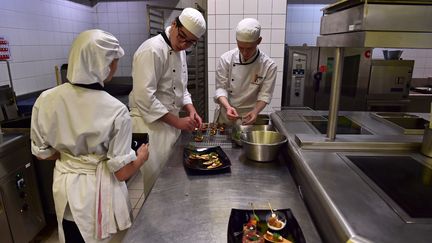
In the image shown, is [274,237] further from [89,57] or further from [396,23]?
[89,57]

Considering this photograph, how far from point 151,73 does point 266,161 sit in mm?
805

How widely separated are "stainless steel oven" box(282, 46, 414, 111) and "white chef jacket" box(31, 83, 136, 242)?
2690mm

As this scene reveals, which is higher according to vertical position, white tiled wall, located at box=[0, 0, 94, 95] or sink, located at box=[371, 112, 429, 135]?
white tiled wall, located at box=[0, 0, 94, 95]

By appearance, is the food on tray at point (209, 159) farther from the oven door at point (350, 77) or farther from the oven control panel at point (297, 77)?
the oven door at point (350, 77)

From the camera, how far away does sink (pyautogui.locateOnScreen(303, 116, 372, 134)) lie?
146 cm

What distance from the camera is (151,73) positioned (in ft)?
5.41

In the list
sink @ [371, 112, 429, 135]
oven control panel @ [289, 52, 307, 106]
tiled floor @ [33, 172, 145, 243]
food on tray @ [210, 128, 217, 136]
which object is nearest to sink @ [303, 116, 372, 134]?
sink @ [371, 112, 429, 135]

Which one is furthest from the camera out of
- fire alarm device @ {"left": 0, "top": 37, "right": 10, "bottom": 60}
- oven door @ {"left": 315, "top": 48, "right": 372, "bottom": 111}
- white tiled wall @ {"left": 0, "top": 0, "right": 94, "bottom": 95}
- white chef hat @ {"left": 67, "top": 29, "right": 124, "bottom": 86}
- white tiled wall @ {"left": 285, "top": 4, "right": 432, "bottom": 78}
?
white tiled wall @ {"left": 285, "top": 4, "right": 432, "bottom": 78}

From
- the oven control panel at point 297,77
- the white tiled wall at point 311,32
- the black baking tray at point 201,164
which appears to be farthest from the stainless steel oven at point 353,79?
the black baking tray at point 201,164

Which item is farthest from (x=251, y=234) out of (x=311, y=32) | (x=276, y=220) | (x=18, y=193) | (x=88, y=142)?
(x=311, y=32)

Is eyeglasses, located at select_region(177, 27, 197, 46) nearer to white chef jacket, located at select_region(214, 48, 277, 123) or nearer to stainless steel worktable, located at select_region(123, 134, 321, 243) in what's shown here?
white chef jacket, located at select_region(214, 48, 277, 123)

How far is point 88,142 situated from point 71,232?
484 mm

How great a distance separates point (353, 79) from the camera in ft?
11.8

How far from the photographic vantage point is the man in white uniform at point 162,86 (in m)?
1.65
